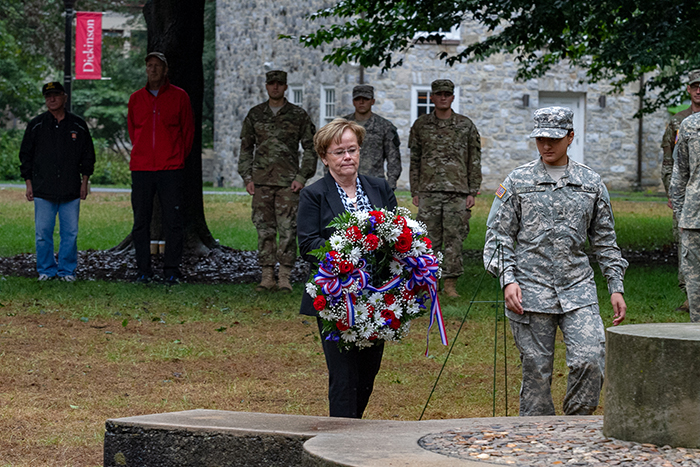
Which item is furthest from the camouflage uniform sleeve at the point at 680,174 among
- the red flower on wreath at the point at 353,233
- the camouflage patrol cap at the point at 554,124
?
the red flower on wreath at the point at 353,233

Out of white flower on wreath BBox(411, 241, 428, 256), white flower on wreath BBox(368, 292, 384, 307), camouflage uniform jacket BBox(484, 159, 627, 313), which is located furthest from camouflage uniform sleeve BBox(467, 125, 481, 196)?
white flower on wreath BBox(368, 292, 384, 307)

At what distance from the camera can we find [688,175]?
718cm

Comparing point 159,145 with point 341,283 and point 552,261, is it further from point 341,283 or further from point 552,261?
point 552,261

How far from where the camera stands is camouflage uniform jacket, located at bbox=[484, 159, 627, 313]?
5.41 m

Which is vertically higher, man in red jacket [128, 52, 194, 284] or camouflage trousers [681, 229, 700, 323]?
man in red jacket [128, 52, 194, 284]

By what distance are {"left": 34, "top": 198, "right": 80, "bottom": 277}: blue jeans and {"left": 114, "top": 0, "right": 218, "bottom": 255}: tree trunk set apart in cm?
171

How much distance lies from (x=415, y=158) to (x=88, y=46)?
20886 millimetres

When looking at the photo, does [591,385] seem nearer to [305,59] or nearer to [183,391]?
[183,391]

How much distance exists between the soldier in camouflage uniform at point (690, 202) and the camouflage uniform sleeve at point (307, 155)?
4.82 m

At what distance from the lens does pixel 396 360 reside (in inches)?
325

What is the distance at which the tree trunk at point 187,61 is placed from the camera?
13.9 meters

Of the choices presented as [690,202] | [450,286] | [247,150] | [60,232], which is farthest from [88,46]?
[690,202]

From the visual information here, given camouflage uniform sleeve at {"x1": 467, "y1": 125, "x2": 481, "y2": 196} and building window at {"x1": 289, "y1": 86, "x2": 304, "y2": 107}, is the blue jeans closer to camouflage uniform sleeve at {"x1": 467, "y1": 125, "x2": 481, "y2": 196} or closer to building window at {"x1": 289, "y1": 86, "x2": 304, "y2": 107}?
camouflage uniform sleeve at {"x1": 467, "y1": 125, "x2": 481, "y2": 196}

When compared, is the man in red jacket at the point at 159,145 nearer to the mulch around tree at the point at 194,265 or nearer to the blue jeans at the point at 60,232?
the blue jeans at the point at 60,232
